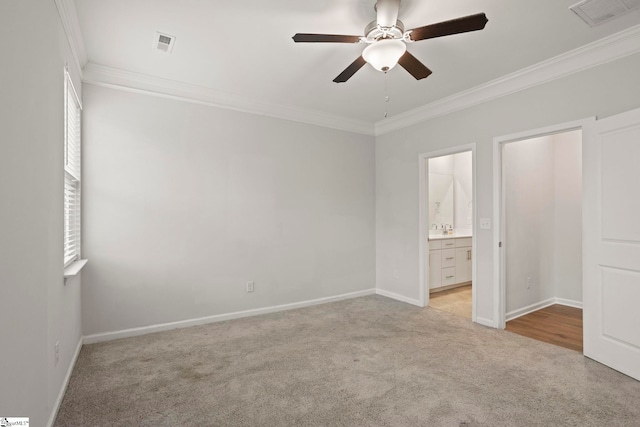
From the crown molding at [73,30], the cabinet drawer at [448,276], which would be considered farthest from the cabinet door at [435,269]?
the crown molding at [73,30]

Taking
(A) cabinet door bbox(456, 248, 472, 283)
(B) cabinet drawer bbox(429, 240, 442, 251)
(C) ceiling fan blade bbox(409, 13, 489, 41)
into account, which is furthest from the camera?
(A) cabinet door bbox(456, 248, 472, 283)

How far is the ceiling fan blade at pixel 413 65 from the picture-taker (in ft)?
7.73

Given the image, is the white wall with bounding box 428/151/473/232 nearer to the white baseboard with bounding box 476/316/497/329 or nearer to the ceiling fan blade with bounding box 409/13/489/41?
the white baseboard with bounding box 476/316/497/329

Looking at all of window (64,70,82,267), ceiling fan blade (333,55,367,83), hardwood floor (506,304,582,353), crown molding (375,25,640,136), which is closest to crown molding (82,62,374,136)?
window (64,70,82,267)

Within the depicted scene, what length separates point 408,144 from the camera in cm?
464

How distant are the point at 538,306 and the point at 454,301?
1038mm

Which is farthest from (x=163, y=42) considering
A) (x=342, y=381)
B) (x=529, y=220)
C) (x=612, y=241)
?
(x=529, y=220)

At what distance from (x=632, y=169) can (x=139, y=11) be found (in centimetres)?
389

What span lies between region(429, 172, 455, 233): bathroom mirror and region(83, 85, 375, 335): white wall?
180 centimetres

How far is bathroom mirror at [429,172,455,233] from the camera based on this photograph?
6125 millimetres

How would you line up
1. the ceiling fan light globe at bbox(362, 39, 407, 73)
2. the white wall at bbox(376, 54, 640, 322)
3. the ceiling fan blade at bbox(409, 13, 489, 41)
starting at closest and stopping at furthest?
1. the ceiling fan blade at bbox(409, 13, 489, 41)
2. the ceiling fan light globe at bbox(362, 39, 407, 73)
3. the white wall at bbox(376, 54, 640, 322)

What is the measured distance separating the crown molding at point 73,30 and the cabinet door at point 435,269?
4.84 metres

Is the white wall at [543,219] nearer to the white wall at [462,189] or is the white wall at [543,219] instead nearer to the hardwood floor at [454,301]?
the hardwood floor at [454,301]

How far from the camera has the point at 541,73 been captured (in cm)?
318
